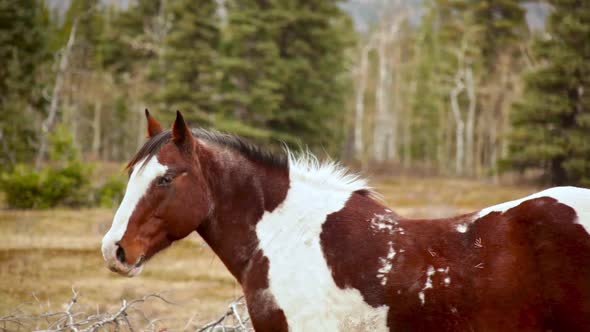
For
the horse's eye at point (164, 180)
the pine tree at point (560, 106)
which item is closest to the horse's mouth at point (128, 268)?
the horse's eye at point (164, 180)

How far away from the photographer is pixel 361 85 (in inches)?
1736

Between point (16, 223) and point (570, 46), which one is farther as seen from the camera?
point (570, 46)

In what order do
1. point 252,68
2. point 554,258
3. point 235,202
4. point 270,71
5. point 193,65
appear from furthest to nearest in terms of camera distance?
1. point 252,68
2. point 270,71
3. point 193,65
4. point 235,202
5. point 554,258

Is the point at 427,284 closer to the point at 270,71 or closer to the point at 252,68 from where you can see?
the point at 270,71

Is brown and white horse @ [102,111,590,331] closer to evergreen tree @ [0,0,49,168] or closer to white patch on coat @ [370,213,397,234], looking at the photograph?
white patch on coat @ [370,213,397,234]

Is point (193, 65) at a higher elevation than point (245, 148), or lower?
lower

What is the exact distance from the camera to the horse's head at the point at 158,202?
3465 mm

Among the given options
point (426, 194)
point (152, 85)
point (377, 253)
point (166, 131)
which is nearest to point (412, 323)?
point (377, 253)

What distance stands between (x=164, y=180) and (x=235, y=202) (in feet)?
1.67

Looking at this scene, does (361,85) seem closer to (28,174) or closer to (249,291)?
(28,174)

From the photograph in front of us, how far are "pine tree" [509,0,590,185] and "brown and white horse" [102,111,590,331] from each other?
20.8 meters

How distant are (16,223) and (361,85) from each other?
32496mm

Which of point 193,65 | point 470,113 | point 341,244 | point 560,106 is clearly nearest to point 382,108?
point 470,113

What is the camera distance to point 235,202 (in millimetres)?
3826
